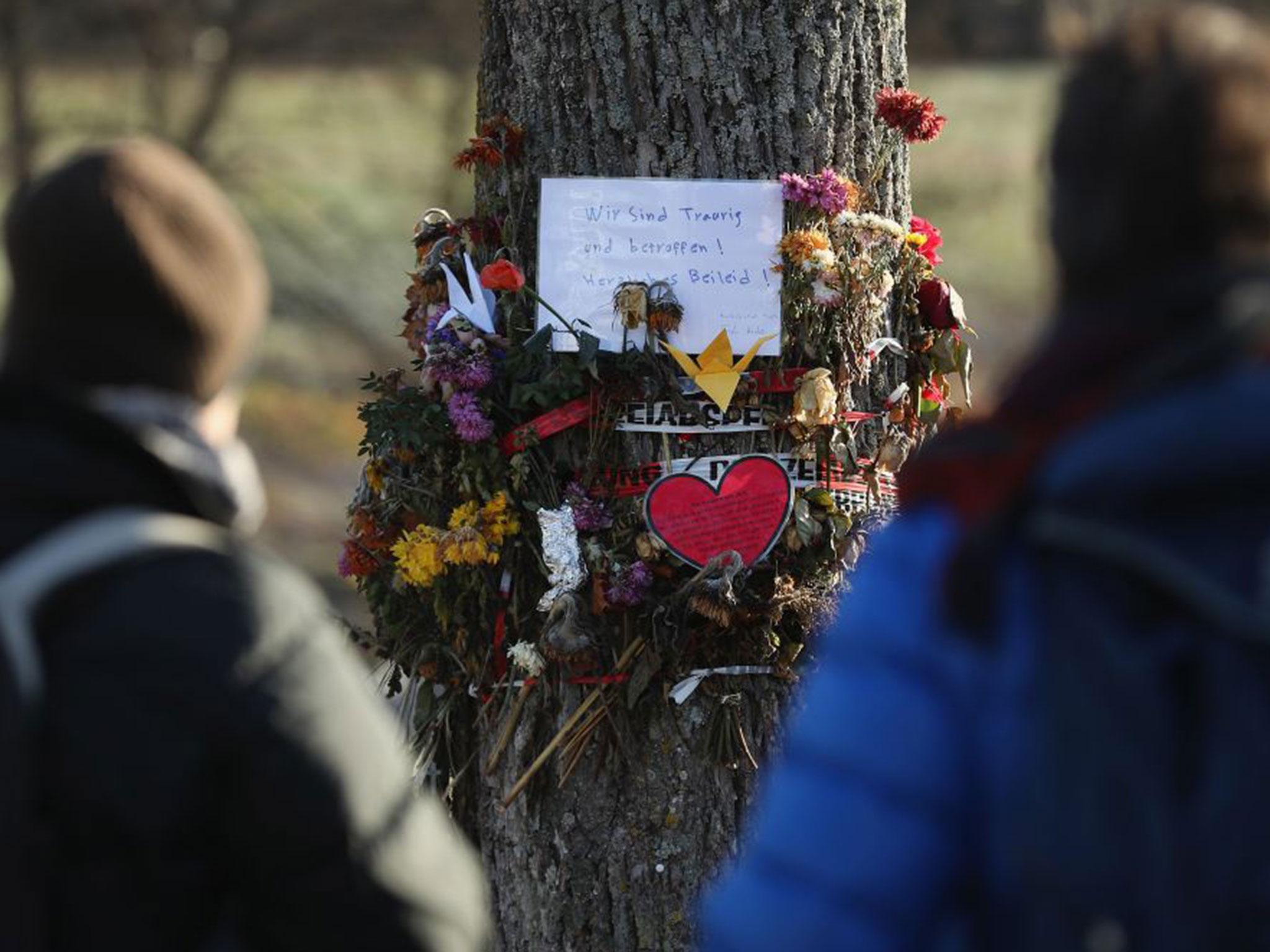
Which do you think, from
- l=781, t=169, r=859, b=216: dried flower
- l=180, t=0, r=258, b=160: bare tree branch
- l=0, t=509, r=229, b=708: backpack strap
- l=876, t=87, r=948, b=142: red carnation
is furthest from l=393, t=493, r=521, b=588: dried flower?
l=180, t=0, r=258, b=160: bare tree branch

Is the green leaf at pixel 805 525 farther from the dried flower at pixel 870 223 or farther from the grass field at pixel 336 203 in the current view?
the grass field at pixel 336 203

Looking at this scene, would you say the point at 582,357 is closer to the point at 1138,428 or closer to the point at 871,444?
the point at 871,444

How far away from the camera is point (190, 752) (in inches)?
60.4

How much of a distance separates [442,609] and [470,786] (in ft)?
1.27

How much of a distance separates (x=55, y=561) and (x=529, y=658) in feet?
5.19

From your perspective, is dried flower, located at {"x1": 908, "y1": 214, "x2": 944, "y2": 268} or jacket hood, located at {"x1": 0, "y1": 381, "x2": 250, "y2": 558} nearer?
jacket hood, located at {"x1": 0, "y1": 381, "x2": 250, "y2": 558}

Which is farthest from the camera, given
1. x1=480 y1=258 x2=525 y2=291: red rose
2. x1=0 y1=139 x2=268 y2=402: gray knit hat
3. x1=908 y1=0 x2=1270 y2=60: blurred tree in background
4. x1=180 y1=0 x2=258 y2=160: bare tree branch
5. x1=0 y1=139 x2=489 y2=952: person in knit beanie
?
x1=908 y1=0 x2=1270 y2=60: blurred tree in background

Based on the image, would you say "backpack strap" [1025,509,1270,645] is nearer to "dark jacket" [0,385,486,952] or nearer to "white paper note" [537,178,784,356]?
"dark jacket" [0,385,486,952]

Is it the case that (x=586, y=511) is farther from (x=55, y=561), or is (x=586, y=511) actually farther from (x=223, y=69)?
(x=223, y=69)

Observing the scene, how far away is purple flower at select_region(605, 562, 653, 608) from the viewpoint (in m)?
3.03

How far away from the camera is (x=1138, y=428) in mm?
1297

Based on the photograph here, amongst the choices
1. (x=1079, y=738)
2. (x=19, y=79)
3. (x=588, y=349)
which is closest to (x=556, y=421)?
(x=588, y=349)

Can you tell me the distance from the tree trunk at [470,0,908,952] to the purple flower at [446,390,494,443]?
299mm

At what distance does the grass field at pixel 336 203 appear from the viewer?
11.6 m
